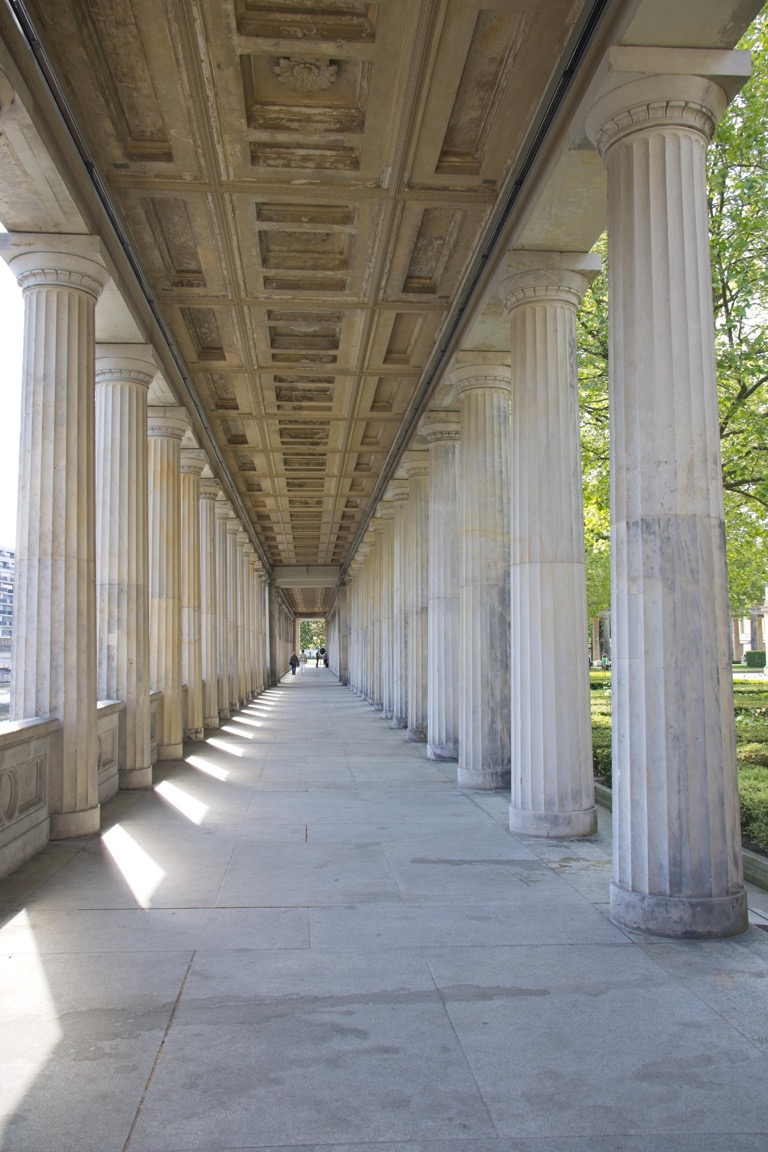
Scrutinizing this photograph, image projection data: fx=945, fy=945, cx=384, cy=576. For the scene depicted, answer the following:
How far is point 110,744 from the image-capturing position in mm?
11781

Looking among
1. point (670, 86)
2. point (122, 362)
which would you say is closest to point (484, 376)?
point (122, 362)

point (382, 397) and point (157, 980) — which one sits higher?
point (382, 397)

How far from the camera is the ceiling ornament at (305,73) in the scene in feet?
25.4

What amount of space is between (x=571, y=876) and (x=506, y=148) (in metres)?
6.58

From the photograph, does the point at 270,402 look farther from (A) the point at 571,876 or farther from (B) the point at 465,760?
(A) the point at 571,876

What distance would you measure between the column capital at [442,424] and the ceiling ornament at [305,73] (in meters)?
7.60

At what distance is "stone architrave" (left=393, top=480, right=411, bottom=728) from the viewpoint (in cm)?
2134

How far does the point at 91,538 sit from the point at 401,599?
1293 cm

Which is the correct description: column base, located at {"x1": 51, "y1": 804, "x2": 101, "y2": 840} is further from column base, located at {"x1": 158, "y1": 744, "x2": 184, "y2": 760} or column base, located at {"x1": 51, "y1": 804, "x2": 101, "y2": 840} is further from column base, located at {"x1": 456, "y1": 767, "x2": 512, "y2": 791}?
column base, located at {"x1": 158, "y1": 744, "x2": 184, "y2": 760}

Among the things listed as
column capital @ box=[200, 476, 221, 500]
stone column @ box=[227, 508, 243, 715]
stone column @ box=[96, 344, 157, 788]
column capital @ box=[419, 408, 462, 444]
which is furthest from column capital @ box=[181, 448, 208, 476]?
stone column @ box=[227, 508, 243, 715]

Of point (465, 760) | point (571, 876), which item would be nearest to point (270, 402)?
point (465, 760)

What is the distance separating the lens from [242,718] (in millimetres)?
25562

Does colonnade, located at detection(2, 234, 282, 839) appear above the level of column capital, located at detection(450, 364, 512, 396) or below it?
below

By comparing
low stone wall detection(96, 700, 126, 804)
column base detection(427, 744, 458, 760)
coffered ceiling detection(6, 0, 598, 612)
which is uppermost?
coffered ceiling detection(6, 0, 598, 612)
